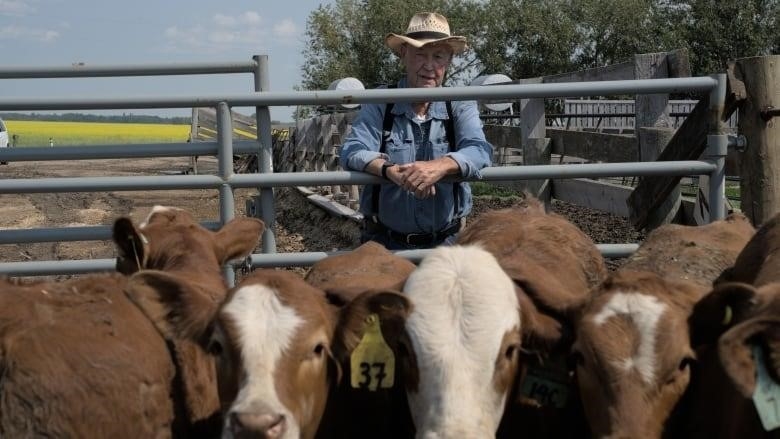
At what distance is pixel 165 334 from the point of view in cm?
498

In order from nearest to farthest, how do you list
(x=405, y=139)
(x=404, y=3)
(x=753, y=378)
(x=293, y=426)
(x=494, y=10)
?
(x=753, y=378) → (x=293, y=426) → (x=405, y=139) → (x=404, y=3) → (x=494, y=10)

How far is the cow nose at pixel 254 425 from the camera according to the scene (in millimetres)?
4254

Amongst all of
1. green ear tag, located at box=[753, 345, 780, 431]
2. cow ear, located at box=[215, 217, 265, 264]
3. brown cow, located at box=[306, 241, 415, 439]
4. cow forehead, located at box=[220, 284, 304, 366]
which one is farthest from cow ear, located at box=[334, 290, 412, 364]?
cow ear, located at box=[215, 217, 265, 264]

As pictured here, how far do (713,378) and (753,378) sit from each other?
64 cm

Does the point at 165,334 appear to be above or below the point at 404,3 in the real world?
below

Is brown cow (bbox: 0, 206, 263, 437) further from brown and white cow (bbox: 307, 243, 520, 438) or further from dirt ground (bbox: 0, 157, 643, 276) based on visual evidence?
dirt ground (bbox: 0, 157, 643, 276)

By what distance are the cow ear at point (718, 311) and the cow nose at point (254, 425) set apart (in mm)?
1903

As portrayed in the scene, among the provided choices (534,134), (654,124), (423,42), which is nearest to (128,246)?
(423,42)

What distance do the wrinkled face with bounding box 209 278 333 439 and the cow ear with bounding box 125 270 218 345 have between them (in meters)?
0.21

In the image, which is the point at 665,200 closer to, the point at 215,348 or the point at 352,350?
the point at 352,350

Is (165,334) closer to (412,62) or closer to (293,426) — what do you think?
(293,426)

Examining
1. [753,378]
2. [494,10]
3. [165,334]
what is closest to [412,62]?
[165,334]

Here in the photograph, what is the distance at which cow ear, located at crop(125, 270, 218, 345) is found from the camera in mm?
4910

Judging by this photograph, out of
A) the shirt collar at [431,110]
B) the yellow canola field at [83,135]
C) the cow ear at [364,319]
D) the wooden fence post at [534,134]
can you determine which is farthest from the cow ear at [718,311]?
the yellow canola field at [83,135]
